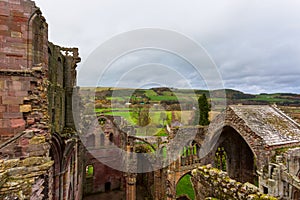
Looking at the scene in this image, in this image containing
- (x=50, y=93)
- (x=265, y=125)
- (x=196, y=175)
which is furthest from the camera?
(x=265, y=125)

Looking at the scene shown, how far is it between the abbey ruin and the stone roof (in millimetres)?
79

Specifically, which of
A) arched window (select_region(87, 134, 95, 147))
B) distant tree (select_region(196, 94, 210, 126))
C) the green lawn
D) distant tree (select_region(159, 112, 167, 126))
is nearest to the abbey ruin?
arched window (select_region(87, 134, 95, 147))

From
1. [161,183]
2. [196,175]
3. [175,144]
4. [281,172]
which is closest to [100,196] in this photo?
[161,183]

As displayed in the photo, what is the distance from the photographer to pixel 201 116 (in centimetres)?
2508

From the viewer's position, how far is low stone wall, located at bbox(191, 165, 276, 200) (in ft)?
12.6

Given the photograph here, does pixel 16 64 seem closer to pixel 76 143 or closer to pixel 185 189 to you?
pixel 76 143

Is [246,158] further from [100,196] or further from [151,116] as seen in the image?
[151,116]

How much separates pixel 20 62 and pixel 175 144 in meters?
11.4

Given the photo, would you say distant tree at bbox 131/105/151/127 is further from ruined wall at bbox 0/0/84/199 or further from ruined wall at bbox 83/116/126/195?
ruined wall at bbox 0/0/84/199

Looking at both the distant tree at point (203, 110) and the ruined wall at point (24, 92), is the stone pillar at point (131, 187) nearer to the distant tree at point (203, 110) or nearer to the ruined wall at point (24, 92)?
the ruined wall at point (24, 92)

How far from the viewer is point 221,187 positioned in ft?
14.3

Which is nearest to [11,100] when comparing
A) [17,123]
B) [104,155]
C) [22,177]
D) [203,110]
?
[17,123]

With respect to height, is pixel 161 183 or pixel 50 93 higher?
pixel 50 93

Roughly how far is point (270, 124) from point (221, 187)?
1172cm
